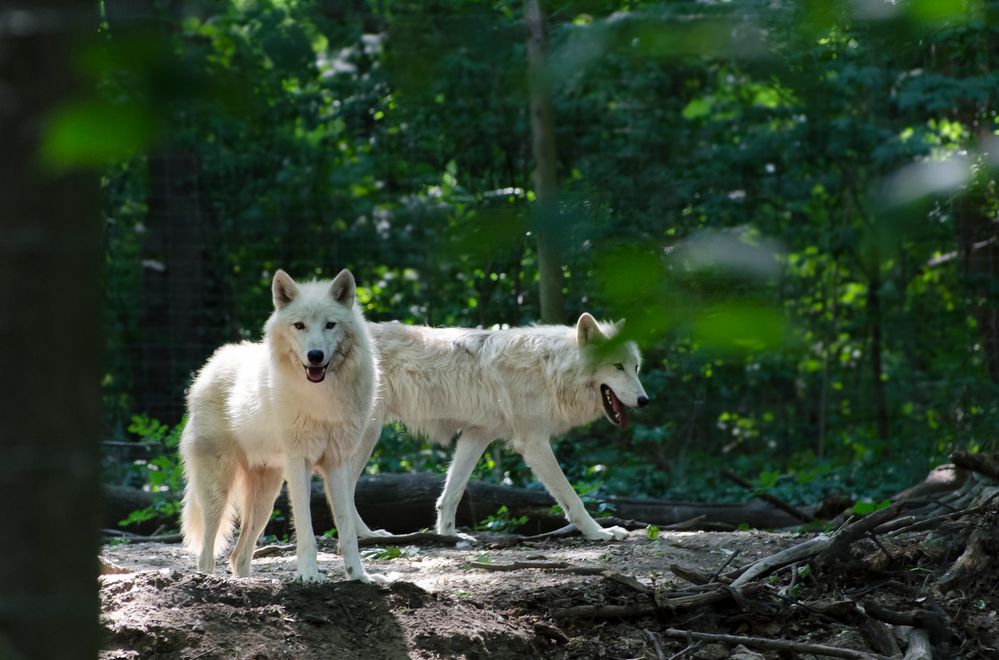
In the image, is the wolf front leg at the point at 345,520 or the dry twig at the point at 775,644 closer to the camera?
the dry twig at the point at 775,644

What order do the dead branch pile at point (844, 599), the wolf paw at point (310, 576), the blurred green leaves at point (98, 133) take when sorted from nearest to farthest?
the blurred green leaves at point (98, 133), the dead branch pile at point (844, 599), the wolf paw at point (310, 576)

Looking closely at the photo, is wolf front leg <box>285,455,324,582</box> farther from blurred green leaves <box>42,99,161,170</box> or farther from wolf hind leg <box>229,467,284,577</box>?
blurred green leaves <box>42,99,161,170</box>

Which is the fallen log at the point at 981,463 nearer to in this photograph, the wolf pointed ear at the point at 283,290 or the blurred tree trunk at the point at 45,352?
the wolf pointed ear at the point at 283,290

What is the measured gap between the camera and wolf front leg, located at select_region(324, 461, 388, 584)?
4750mm

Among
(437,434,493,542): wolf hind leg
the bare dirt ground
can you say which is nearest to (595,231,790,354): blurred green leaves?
the bare dirt ground

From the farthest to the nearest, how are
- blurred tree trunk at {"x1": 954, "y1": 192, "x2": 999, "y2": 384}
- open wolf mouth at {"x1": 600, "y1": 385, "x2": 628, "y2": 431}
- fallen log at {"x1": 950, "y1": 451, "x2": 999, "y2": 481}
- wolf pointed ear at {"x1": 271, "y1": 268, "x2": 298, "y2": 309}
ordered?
blurred tree trunk at {"x1": 954, "y1": 192, "x2": 999, "y2": 384}
open wolf mouth at {"x1": 600, "y1": 385, "x2": 628, "y2": 431}
fallen log at {"x1": 950, "y1": 451, "x2": 999, "y2": 481}
wolf pointed ear at {"x1": 271, "y1": 268, "x2": 298, "y2": 309}

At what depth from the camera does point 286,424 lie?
486cm

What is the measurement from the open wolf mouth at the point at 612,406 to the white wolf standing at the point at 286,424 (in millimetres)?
2746

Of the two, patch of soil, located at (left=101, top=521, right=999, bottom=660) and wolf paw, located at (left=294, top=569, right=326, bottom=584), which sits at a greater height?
wolf paw, located at (left=294, top=569, right=326, bottom=584)

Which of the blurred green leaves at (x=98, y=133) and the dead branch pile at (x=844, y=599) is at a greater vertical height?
the blurred green leaves at (x=98, y=133)

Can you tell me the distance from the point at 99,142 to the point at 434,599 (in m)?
3.73

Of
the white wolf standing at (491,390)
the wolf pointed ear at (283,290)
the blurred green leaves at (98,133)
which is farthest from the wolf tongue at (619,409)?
the blurred green leaves at (98,133)

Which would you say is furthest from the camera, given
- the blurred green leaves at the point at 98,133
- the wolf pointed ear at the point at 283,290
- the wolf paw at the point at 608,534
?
Result: the wolf paw at the point at 608,534

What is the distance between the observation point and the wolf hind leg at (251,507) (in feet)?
17.1
